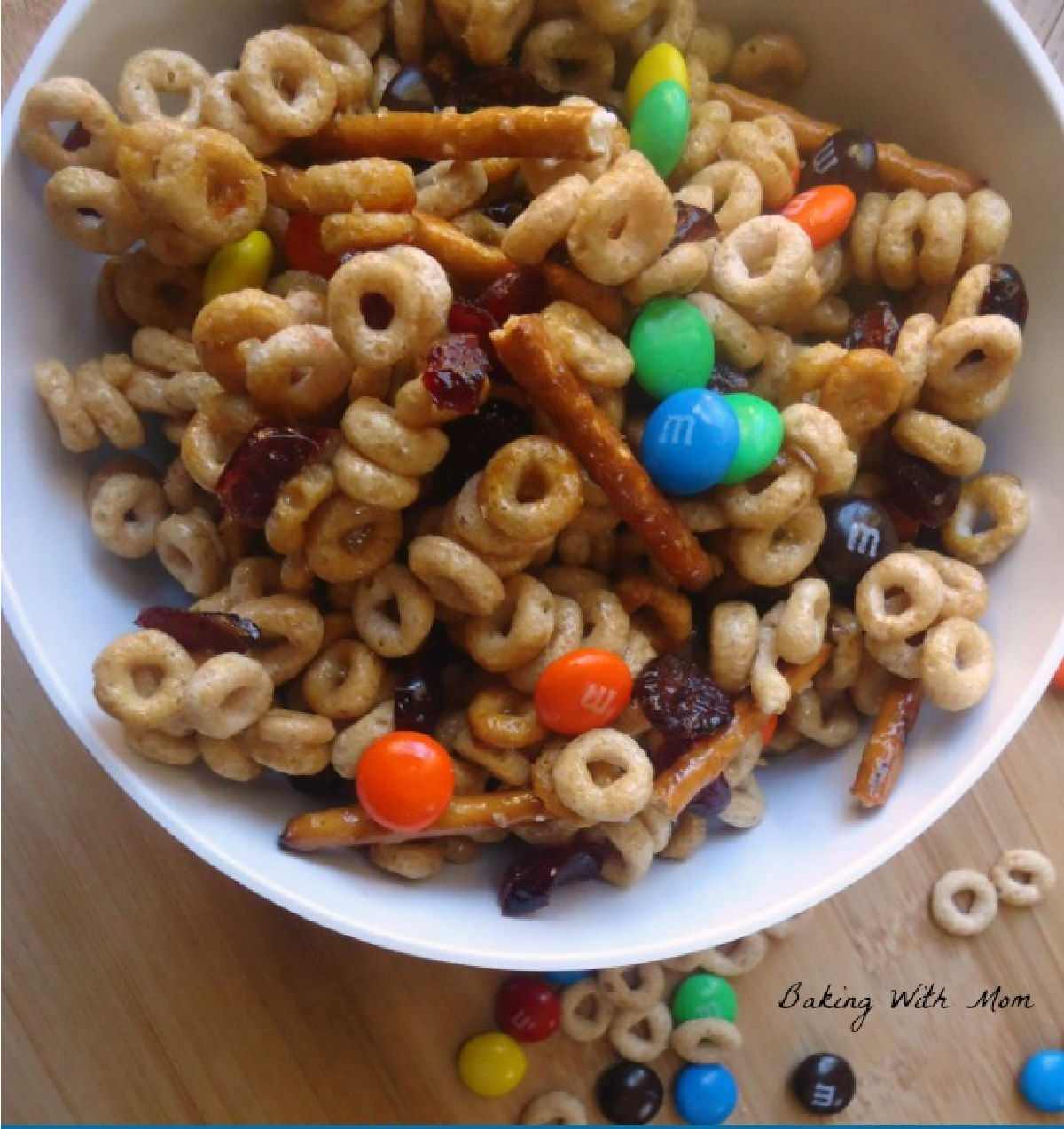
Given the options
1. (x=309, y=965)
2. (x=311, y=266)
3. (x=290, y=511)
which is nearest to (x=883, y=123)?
(x=311, y=266)

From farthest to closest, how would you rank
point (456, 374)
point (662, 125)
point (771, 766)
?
point (771, 766) < point (662, 125) < point (456, 374)

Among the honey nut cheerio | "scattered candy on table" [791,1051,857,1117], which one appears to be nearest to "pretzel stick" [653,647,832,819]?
the honey nut cheerio

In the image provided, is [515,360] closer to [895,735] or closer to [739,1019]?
[895,735]

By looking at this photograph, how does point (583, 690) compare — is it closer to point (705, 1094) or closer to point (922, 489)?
point (922, 489)

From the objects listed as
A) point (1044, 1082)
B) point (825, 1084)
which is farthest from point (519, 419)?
point (1044, 1082)

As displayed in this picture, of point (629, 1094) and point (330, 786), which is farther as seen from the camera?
point (629, 1094)

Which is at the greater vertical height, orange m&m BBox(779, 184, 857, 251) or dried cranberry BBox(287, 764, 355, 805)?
orange m&m BBox(779, 184, 857, 251)

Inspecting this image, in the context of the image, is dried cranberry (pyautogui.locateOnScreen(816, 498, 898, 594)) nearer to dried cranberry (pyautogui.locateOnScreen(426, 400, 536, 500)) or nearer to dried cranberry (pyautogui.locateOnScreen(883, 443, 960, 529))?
dried cranberry (pyautogui.locateOnScreen(883, 443, 960, 529))
